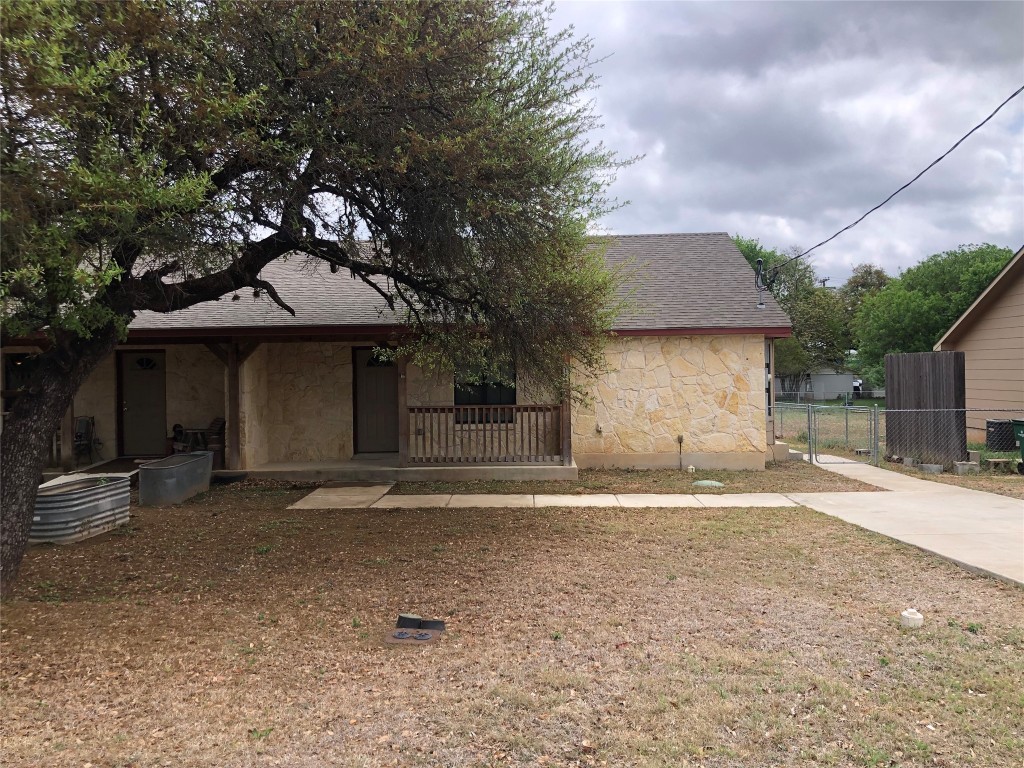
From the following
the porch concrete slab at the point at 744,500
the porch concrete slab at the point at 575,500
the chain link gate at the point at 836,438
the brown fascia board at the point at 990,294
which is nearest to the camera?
the porch concrete slab at the point at 744,500

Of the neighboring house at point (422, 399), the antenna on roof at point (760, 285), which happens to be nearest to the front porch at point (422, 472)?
the neighboring house at point (422, 399)

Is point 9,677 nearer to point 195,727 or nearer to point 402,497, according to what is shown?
point 195,727

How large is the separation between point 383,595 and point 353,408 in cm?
776

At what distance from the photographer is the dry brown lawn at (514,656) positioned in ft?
10.7

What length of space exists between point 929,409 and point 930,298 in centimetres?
2517

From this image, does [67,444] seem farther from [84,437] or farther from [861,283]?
[861,283]

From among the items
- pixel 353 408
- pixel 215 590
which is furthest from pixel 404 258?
pixel 353 408

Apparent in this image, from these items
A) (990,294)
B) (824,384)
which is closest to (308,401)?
(990,294)

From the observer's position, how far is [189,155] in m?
5.61

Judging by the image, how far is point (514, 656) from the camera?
425 centimetres

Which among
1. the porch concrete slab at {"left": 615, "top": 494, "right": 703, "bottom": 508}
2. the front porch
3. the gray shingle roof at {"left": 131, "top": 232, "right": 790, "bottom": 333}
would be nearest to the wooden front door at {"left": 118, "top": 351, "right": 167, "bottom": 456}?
the gray shingle roof at {"left": 131, "top": 232, "right": 790, "bottom": 333}

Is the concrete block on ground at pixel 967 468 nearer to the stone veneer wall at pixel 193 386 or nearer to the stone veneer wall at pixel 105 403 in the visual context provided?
the stone veneer wall at pixel 193 386

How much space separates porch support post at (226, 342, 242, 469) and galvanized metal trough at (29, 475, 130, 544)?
133 inches

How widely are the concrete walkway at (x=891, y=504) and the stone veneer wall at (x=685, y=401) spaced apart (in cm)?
211
